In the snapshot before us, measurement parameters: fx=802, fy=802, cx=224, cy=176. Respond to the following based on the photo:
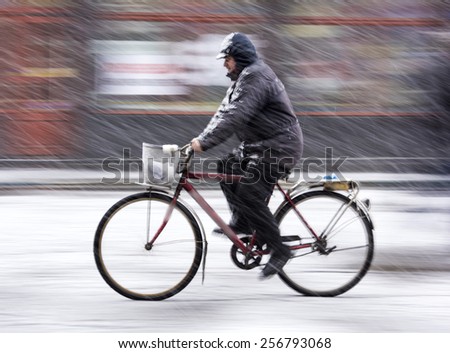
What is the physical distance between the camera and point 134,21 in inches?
522

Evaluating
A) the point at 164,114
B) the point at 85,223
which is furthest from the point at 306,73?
the point at 85,223

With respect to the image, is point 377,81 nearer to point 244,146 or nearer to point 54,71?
point 54,71

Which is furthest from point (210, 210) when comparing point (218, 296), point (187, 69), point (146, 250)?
point (187, 69)

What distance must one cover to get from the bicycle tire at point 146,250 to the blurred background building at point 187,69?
25.4 feet

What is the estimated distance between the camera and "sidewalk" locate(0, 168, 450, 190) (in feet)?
37.5

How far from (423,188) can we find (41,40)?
21.4 feet

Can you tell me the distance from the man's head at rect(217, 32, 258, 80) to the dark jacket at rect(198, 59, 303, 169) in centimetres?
5

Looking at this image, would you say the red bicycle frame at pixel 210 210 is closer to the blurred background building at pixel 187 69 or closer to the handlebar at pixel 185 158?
the handlebar at pixel 185 158

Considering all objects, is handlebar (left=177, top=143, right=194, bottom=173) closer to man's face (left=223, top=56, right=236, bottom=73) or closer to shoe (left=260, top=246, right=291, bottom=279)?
man's face (left=223, top=56, right=236, bottom=73)

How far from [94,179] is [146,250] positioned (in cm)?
652

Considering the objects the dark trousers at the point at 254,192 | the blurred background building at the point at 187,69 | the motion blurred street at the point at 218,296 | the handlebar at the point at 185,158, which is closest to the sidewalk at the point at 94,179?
the blurred background building at the point at 187,69

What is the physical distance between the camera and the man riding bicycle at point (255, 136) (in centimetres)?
525

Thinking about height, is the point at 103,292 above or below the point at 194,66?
below

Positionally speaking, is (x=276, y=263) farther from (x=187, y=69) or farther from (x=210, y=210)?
(x=187, y=69)
